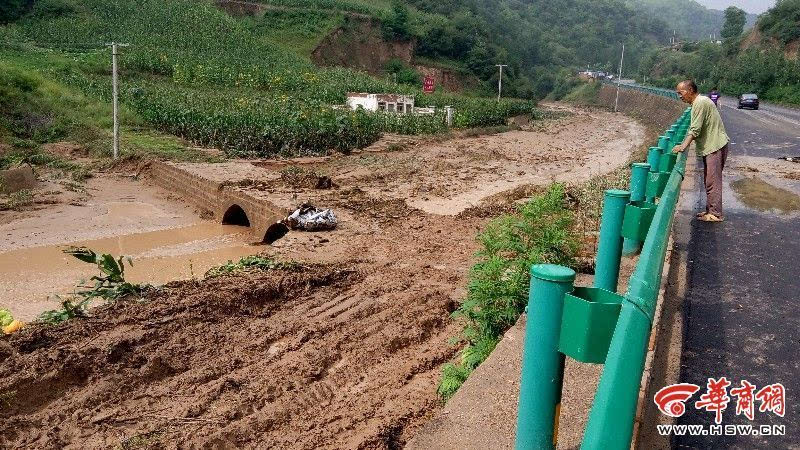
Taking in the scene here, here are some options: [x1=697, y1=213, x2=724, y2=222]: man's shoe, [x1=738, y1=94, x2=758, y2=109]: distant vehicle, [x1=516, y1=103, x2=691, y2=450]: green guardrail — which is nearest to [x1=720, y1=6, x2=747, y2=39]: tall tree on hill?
[x1=738, y1=94, x2=758, y2=109]: distant vehicle

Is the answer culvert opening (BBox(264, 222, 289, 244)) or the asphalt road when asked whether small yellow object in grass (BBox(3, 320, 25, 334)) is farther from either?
the asphalt road

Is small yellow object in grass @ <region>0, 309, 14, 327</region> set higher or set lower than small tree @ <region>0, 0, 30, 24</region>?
lower

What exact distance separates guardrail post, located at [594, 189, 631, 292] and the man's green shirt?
4.49 m

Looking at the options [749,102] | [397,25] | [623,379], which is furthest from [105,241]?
[397,25]

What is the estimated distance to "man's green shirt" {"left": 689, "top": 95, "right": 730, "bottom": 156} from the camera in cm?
712

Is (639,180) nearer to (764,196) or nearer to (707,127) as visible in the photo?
(707,127)

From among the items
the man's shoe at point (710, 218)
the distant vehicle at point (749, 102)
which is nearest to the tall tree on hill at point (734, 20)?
the distant vehicle at point (749, 102)

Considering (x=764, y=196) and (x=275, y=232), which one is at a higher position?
(x=764, y=196)

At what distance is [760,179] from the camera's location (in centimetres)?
1012

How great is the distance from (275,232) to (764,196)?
8142 mm

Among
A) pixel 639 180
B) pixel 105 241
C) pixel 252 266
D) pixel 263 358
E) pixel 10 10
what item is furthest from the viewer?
pixel 10 10

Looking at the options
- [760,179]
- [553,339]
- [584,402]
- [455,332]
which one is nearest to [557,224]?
[455,332]

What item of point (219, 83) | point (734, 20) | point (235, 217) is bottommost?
point (235, 217)

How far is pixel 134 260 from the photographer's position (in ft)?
35.8
